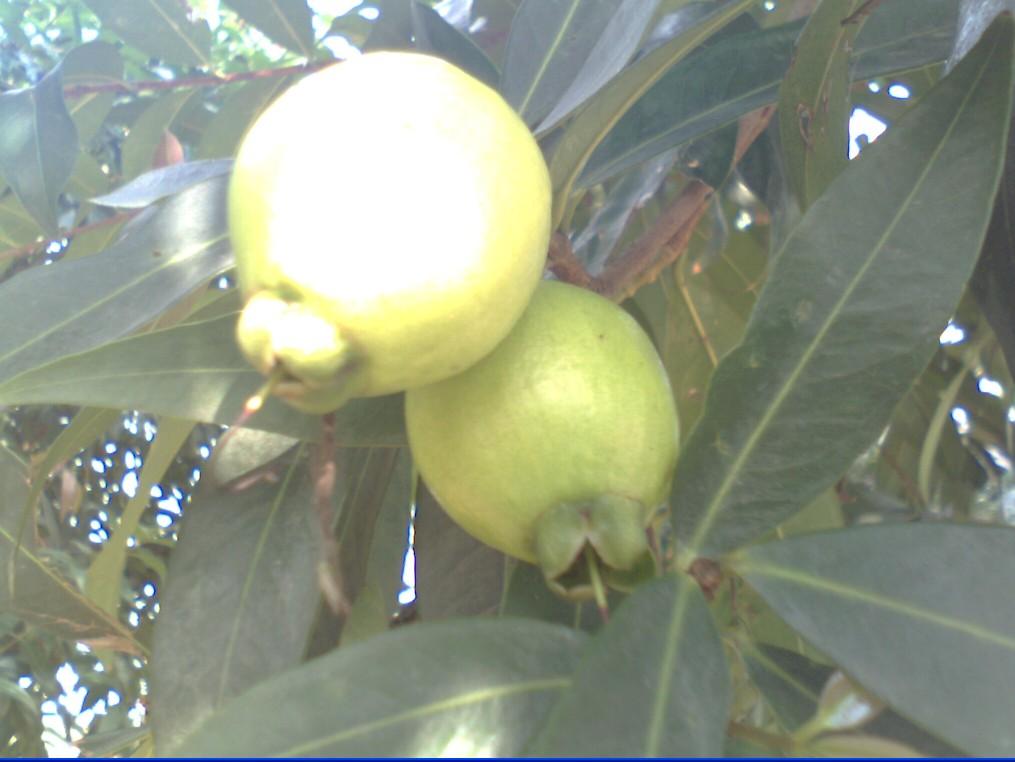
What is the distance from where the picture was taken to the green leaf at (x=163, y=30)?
158 cm

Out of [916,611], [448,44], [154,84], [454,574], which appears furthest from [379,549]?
[154,84]

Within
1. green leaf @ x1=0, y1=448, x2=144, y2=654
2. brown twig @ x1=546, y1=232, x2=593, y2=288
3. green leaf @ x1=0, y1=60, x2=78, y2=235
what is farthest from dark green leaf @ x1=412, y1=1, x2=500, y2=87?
green leaf @ x1=0, y1=448, x2=144, y2=654

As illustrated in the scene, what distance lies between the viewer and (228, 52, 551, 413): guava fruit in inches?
20.4

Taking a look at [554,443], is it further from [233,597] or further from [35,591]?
[35,591]

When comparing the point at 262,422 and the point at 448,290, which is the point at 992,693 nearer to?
the point at 448,290

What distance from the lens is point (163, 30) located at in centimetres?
161

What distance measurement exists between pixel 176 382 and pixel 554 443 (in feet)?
0.93

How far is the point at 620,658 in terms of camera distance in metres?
0.53

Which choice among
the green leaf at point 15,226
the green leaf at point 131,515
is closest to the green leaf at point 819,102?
the green leaf at point 131,515

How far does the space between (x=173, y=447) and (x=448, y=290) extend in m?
0.63

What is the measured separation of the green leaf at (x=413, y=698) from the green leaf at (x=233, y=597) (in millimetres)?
245

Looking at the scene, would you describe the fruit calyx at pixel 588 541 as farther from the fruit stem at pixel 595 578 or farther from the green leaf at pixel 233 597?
the green leaf at pixel 233 597

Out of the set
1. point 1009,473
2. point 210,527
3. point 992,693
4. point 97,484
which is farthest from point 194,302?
point 97,484

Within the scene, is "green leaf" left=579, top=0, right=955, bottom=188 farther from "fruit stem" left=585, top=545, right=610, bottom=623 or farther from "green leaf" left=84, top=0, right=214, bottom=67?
"green leaf" left=84, top=0, right=214, bottom=67
